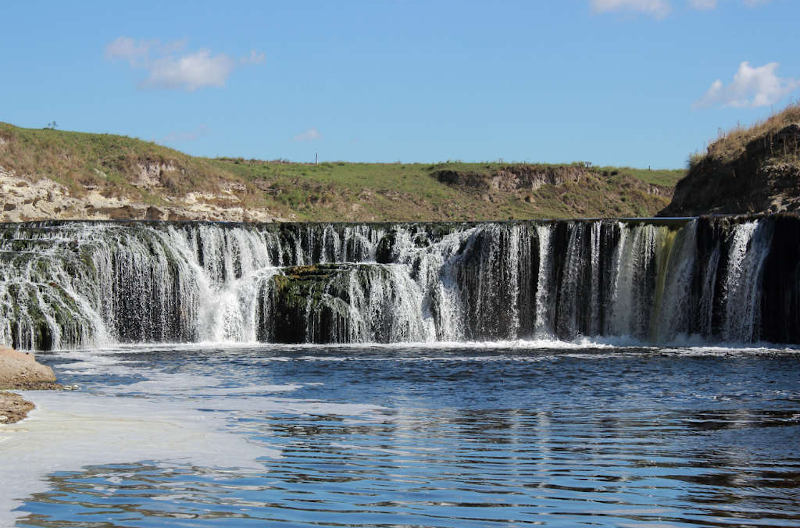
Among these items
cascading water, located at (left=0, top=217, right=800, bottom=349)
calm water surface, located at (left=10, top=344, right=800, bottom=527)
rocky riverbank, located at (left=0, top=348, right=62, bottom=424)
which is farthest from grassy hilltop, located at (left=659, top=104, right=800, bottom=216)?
rocky riverbank, located at (left=0, top=348, right=62, bottom=424)

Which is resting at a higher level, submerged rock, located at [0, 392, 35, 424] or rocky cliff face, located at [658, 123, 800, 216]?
rocky cliff face, located at [658, 123, 800, 216]

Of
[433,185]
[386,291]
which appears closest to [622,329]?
[386,291]

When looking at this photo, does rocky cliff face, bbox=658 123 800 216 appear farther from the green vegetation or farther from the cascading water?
the cascading water

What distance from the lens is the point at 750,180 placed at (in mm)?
41219

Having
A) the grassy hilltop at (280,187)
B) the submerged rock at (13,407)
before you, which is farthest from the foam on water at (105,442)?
the grassy hilltop at (280,187)

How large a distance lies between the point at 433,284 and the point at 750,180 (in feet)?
52.6

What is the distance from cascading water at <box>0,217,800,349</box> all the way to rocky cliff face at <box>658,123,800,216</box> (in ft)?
27.6

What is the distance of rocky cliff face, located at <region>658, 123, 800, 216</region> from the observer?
3888cm

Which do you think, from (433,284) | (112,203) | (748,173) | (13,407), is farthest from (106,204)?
(13,407)

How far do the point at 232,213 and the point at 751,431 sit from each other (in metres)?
50.2

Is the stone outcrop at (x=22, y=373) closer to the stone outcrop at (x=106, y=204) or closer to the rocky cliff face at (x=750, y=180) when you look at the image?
the rocky cliff face at (x=750, y=180)

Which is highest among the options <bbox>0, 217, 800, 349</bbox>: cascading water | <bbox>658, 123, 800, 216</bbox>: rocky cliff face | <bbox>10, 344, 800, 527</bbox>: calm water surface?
<bbox>658, 123, 800, 216</bbox>: rocky cliff face

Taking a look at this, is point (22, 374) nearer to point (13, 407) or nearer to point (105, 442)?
point (13, 407)

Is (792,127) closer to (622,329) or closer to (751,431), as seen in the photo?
(622,329)
